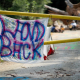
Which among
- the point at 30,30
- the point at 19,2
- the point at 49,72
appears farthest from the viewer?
the point at 19,2

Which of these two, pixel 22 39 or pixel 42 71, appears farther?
pixel 42 71

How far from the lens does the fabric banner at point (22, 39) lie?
17.7ft

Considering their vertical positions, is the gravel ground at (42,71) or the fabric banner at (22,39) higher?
the fabric banner at (22,39)

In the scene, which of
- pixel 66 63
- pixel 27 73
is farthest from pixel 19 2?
pixel 27 73

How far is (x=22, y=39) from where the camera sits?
546 cm

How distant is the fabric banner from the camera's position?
17.7 ft

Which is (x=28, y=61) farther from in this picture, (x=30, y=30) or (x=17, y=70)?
(x=17, y=70)

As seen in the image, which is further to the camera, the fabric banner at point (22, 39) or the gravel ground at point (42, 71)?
the gravel ground at point (42, 71)

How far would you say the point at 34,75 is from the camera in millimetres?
6113

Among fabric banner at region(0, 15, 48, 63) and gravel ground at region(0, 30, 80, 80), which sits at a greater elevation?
fabric banner at region(0, 15, 48, 63)

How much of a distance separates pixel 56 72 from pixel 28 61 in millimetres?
1364

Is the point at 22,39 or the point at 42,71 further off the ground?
the point at 22,39

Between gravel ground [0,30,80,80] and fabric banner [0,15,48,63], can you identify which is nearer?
fabric banner [0,15,48,63]

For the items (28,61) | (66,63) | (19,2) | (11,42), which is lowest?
(66,63)
